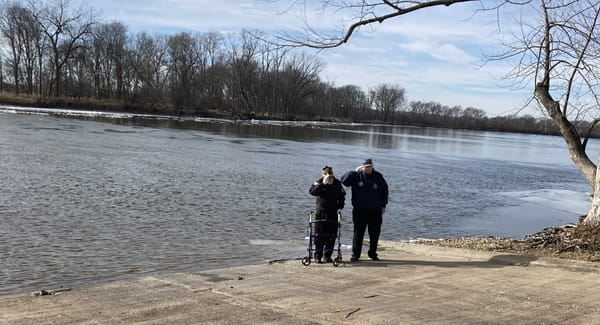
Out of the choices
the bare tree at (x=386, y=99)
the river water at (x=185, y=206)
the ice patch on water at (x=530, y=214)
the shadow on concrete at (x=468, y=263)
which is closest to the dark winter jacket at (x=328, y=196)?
the shadow on concrete at (x=468, y=263)

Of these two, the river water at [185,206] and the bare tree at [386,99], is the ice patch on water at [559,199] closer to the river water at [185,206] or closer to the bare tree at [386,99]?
the river water at [185,206]

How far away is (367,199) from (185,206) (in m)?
7.96

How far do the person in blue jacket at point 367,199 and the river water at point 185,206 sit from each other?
1.97 meters

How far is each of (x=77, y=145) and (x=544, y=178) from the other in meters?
27.8

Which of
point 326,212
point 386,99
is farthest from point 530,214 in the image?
point 386,99

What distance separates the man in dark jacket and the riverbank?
0.44m

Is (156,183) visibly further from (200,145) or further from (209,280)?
(200,145)

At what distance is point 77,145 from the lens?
31.2 m

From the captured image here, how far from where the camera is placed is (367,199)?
9469 mm

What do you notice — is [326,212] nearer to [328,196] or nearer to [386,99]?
[328,196]

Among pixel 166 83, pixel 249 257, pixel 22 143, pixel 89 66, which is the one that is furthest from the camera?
pixel 166 83

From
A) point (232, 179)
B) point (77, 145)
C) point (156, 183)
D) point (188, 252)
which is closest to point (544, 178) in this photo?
point (232, 179)

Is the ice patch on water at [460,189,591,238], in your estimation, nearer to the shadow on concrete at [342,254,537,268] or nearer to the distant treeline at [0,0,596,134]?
the shadow on concrete at [342,254,537,268]

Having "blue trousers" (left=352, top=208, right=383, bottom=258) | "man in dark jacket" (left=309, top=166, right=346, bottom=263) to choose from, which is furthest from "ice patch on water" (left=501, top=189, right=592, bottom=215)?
"man in dark jacket" (left=309, top=166, right=346, bottom=263)
